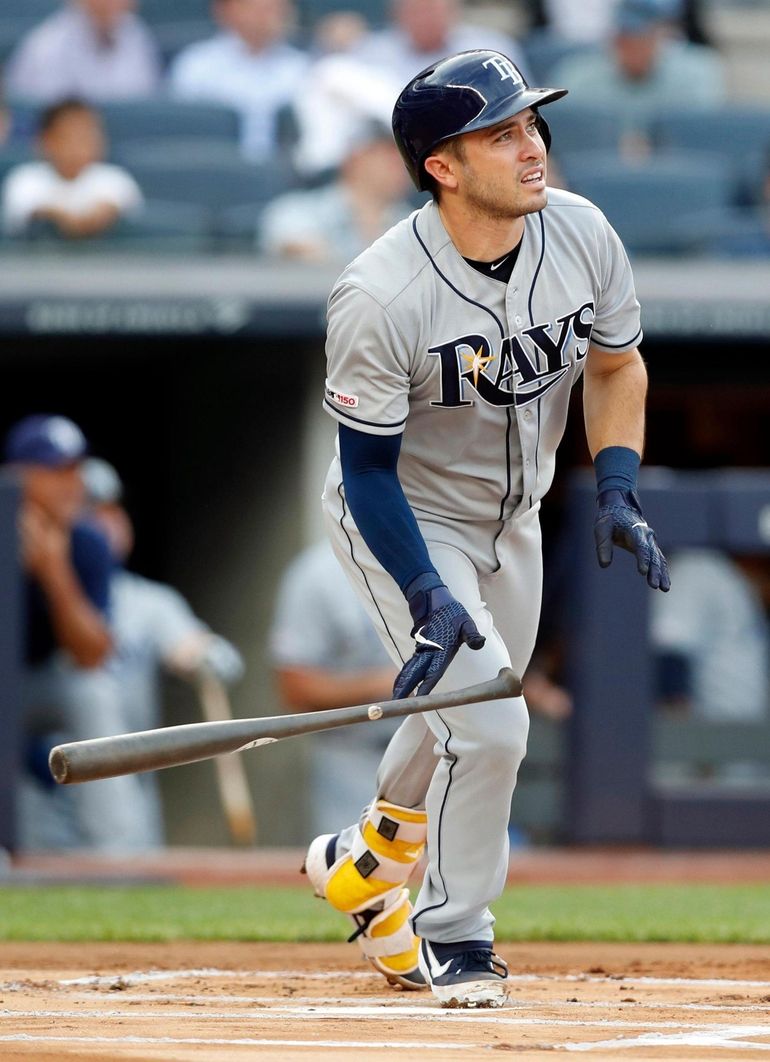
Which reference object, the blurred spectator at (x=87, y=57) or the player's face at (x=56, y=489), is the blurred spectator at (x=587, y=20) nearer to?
the blurred spectator at (x=87, y=57)

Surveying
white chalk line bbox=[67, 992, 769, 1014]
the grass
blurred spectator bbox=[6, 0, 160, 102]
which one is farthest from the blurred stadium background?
white chalk line bbox=[67, 992, 769, 1014]

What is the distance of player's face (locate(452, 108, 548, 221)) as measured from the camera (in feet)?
11.1

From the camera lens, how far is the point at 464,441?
11.6 ft

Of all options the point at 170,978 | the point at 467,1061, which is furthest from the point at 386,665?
the point at 467,1061

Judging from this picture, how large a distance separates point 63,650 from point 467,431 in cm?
342

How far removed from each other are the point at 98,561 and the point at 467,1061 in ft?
13.4

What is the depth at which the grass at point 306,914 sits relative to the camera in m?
4.87

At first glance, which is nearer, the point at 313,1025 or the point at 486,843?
the point at 313,1025

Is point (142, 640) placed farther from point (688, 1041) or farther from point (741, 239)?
point (688, 1041)

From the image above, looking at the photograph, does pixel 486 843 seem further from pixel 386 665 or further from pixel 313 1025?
pixel 386 665

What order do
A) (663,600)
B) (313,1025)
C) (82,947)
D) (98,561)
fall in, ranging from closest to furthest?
(313,1025) < (82,947) < (98,561) < (663,600)

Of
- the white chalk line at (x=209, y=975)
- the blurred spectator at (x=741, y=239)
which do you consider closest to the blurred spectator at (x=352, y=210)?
the blurred spectator at (x=741, y=239)

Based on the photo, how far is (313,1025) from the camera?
315cm

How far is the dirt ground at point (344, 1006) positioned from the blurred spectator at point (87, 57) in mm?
A: 4964
